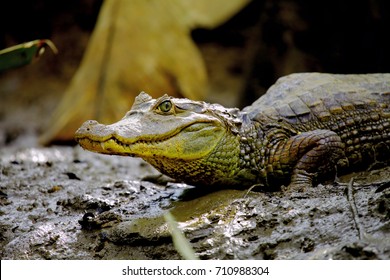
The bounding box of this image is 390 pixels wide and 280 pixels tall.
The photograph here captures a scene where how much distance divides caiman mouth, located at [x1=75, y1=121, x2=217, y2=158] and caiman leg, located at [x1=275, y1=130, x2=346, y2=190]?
554 mm

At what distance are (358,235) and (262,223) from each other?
56 centimetres

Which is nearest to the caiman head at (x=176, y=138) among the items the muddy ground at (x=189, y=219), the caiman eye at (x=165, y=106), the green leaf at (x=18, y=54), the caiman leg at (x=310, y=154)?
the caiman eye at (x=165, y=106)

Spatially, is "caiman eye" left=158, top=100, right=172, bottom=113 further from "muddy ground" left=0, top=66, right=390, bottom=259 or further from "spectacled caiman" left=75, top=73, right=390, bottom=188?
"muddy ground" left=0, top=66, right=390, bottom=259

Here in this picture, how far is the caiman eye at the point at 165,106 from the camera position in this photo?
11.7ft

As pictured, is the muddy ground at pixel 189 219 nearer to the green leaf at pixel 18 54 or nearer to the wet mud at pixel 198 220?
the wet mud at pixel 198 220

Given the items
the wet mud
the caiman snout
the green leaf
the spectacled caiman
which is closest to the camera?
the wet mud

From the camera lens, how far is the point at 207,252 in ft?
9.21

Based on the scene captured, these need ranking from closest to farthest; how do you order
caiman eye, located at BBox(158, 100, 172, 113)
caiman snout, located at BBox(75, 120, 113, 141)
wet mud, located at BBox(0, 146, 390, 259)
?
wet mud, located at BBox(0, 146, 390, 259)
caiman snout, located at BBox(75, 120, 113, 141)
caiman eye, located at BBox(158, 100, 172, 113)

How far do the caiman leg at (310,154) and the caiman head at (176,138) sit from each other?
36 cm

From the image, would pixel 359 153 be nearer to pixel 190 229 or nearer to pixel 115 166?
pixel 190 229

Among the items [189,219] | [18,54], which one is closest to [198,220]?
[189,219]

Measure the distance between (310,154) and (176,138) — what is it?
36.4 inches

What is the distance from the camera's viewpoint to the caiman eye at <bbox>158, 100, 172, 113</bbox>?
357cm

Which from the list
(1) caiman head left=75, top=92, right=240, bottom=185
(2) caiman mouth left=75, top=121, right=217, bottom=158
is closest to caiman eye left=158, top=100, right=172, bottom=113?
(1) caiman head left=75, top=92, right=240, bottom=185
